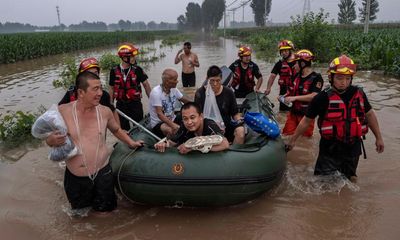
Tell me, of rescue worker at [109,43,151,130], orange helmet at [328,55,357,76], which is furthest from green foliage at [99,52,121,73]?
orange helmet at [328,55,357,76]

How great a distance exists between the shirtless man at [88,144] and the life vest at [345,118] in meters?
2.25

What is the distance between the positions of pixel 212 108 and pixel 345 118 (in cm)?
158

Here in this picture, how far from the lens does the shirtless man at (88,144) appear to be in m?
3.38

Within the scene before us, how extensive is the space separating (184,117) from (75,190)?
1.31m

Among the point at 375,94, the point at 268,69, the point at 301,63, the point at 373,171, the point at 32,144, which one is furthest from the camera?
the point at 268,69

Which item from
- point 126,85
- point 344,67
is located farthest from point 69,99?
point 344,67

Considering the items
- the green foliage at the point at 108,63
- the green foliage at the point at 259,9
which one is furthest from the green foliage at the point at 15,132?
the green foliage at the point at 259,9

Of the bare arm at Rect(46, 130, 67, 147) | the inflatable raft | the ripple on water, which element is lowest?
the ripple on water

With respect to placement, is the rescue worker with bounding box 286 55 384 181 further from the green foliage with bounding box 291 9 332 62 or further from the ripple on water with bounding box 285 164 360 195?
the green foliage with bounding box 291 9 332 62

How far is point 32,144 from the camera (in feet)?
21.0

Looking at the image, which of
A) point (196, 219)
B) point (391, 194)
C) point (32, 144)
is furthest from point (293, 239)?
point (32, 144)

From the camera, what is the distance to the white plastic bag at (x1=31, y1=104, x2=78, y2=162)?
3.22 meters

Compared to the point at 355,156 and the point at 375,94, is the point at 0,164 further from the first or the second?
the point at 375,94

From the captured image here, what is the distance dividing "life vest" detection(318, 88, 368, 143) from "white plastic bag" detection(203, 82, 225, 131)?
4.17 feet
